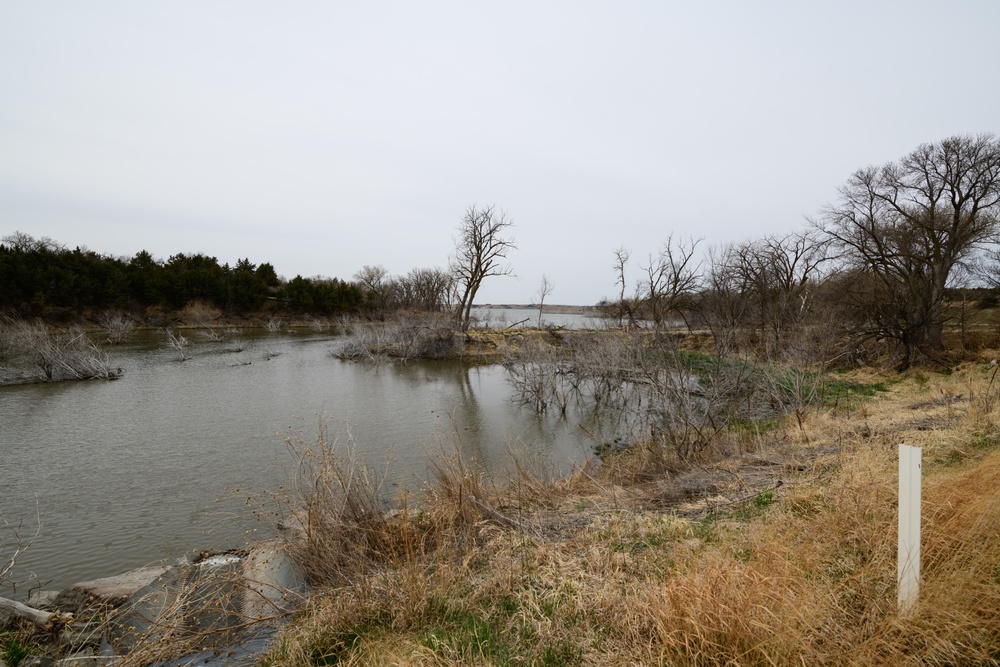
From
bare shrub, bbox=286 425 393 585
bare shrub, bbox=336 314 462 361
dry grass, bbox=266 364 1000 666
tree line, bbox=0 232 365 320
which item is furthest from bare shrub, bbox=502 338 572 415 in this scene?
tree line, bbox=0 232 365 320

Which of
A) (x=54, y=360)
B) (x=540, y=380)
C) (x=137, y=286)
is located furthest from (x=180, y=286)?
(x=540, y=380)

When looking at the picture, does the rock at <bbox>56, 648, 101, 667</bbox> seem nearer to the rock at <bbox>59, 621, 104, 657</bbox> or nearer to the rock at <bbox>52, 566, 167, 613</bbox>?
the rock at <bbox>59, 621, 104, 657</bbox>

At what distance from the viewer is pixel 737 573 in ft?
9.40

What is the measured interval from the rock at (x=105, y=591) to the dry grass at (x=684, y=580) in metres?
2.46

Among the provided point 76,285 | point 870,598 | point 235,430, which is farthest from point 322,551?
point 76,285

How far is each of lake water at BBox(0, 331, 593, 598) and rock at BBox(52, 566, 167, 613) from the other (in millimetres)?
663

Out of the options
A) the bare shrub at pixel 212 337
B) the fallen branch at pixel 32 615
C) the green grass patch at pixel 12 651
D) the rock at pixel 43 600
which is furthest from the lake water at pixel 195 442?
the bare shrub at pixel 212 337

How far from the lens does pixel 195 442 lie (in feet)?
36.1

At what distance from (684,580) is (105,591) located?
244 inches

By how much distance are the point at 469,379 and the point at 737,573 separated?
61.4 feet

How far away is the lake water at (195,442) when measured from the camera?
22.5ft

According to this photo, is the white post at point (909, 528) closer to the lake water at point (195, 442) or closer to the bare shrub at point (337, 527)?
the bare shrub at point (337, 527)

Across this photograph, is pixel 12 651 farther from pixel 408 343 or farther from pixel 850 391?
pixel 408 343

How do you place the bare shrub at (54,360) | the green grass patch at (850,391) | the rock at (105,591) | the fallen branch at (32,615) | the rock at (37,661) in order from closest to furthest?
the rock at (37,661), the fallen branch at (32,615), the rock at (105,591), the green grass patch at (850,391), the bare shrub at (54,360)
